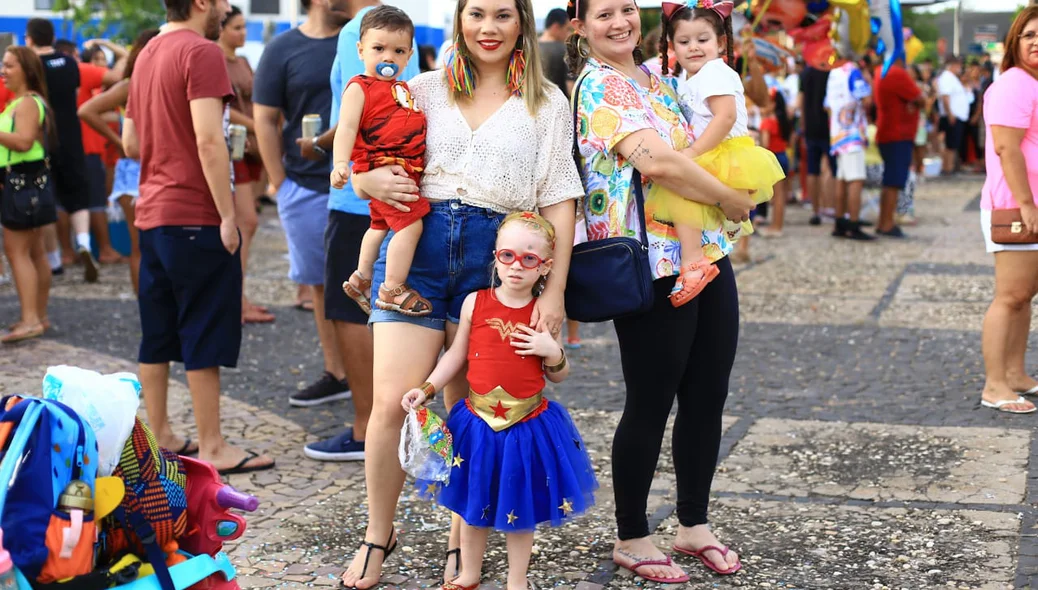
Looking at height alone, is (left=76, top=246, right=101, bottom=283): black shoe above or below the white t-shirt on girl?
below

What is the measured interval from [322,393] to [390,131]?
116 inches

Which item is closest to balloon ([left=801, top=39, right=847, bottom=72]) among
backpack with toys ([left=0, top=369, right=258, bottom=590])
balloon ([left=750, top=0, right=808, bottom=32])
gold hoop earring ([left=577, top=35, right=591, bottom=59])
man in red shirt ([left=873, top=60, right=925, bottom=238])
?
balloon ([left=750, top=0, right=808, bottom=32])

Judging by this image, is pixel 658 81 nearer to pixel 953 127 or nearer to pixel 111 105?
pixel 111 105

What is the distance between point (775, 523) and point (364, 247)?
1.81 metres

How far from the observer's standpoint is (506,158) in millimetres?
3508

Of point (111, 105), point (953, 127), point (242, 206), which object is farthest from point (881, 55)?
point (953, 127)

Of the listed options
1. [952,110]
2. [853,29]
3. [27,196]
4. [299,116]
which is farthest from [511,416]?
[952,110]

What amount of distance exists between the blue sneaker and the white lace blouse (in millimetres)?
1946

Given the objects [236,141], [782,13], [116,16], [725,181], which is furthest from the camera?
[116,16]

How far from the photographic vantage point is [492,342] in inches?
136

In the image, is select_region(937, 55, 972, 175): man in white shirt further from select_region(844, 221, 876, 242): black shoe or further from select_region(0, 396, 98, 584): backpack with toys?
select_region(0, 396, 98, 584): backpack with toys

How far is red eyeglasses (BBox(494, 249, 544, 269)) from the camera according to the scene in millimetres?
3389

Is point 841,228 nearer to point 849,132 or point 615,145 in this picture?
point 849,132

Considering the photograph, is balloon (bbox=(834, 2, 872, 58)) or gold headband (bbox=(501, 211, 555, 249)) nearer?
gold headband (bbox=(501, 211, 555, 249))
